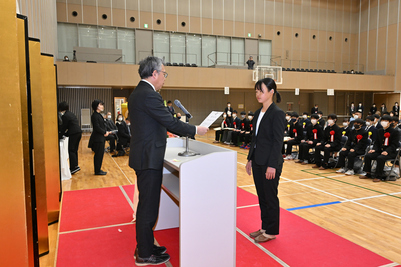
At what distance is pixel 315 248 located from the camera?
11.2 ft

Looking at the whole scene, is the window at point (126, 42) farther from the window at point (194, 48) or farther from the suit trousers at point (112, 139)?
the suit trousers at point (112, 139)

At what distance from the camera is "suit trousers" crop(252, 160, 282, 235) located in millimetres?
3453

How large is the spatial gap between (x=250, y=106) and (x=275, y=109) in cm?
2072

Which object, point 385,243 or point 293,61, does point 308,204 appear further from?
point 293,61

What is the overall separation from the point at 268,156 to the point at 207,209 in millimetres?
1054

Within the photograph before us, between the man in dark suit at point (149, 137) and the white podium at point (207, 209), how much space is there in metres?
0.22

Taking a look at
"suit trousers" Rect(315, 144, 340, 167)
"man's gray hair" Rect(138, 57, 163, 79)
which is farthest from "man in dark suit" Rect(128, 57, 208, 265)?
"suit trousers" Rect(315, 144, 340, 167)

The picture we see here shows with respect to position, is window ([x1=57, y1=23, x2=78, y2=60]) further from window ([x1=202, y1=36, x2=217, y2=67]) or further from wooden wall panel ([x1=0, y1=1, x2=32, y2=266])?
wooden wall panel ([x1=0, y1=1, x2=32, y2=266])

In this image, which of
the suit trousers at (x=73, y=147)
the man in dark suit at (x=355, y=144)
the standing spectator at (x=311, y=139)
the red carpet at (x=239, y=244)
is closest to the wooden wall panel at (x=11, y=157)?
the red carpet at (x=239, y=244)

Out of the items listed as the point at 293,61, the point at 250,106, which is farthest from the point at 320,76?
the point at 250,106

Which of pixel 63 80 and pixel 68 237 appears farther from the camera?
pixel 63 80

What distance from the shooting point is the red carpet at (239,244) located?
314cm

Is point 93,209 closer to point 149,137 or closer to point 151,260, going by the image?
point 151,260

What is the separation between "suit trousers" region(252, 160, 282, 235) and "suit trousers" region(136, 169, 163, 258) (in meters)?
1.22
